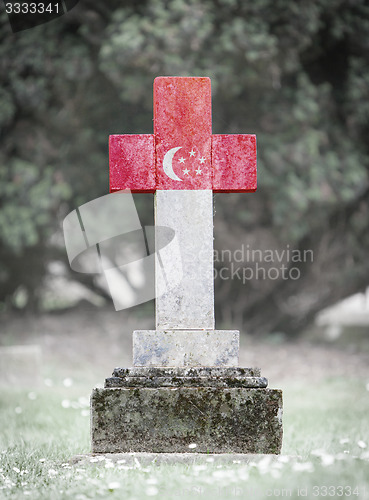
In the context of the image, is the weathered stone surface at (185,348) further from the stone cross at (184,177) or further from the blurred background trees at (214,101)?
the blurred background trees at (214,101)

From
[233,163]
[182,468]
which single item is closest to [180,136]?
[233,163]

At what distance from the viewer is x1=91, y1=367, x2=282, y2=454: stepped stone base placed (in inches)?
Answer: 136

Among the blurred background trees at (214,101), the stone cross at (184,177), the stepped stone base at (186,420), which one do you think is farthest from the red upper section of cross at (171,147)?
the blurred background trees at (214,101)

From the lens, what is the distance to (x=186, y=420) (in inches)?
136

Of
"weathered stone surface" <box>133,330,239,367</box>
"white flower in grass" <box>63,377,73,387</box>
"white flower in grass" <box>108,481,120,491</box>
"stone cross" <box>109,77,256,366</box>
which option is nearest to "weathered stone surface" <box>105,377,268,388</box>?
"weathered stone surface" <box>133,330,239,367</box>

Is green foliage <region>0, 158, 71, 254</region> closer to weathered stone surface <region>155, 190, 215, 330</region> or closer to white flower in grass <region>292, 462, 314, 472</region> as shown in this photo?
weathered stone surface <region>155, 190, 215, 330</region>

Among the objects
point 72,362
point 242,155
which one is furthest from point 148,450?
point 72,362

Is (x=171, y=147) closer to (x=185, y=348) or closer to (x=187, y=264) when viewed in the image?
(x=187, y=264)

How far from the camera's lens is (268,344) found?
10.3 m

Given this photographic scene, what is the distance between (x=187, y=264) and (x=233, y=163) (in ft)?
2.47

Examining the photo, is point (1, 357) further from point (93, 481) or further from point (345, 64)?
point (345, 64)

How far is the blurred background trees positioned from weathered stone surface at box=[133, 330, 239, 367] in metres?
5.19

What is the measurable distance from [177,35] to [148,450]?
237 inches

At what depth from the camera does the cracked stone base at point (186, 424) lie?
11.4 feet
